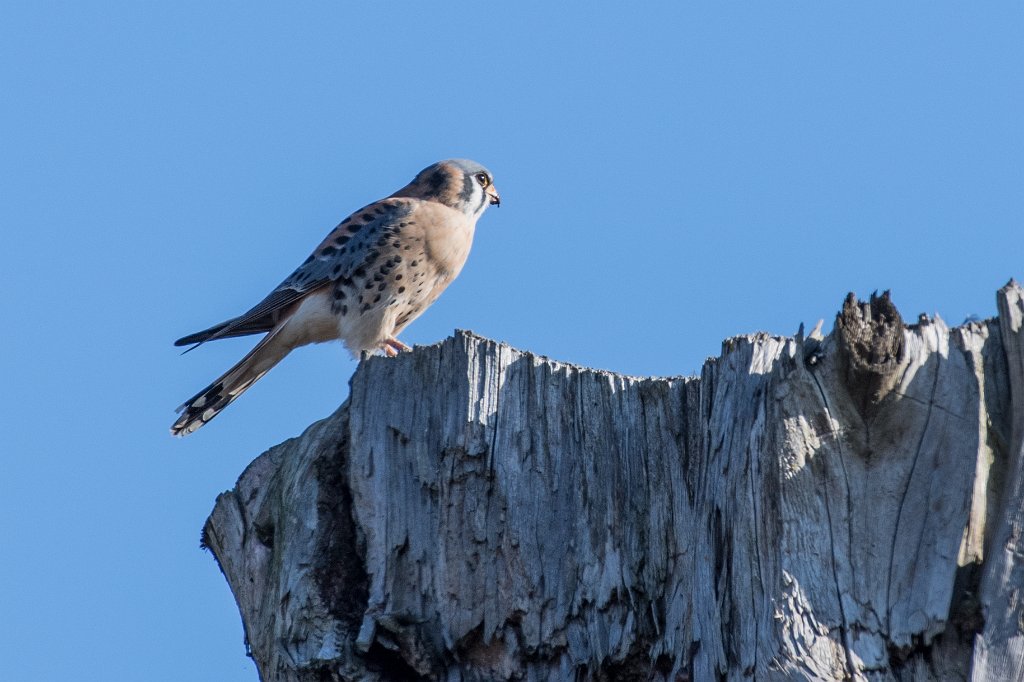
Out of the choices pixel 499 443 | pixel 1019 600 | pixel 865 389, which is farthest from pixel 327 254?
pixel 1019 600

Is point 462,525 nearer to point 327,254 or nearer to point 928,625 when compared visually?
point 928,625

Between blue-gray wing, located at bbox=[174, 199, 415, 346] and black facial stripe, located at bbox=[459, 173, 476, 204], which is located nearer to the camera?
blue-gray wing, located at bbox=[174, 199, 415, 346]

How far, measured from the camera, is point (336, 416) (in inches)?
176

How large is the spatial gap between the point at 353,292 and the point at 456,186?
1.16m

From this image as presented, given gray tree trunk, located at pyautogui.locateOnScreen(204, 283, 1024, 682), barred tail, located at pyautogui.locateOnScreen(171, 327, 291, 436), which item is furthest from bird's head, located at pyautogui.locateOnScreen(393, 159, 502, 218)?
gray tree trunk, located at pyautogui.locateOnScreen(204, 283, 1024, 682)

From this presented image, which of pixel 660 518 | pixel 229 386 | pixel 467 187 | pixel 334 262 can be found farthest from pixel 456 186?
pixel 660 518

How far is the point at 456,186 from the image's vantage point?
7.70 meters

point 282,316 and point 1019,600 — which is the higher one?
point 282,316

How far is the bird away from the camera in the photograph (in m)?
7.02

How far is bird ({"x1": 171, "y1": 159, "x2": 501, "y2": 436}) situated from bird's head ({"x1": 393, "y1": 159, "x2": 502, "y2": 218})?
0.18 metres

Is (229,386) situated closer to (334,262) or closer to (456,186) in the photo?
(334,262)

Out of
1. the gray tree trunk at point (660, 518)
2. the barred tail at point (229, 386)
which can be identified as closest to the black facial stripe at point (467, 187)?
the barred tail at point (229, 386)

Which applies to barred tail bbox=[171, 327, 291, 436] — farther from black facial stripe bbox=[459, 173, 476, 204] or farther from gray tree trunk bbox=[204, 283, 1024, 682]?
gray tree trunk bbox=[204, 283, 1024, 682]

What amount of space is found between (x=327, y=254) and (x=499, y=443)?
3.56 meters
